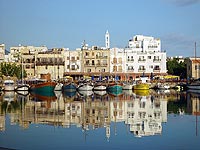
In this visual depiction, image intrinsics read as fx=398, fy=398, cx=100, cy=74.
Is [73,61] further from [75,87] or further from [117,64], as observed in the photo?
[75,87]

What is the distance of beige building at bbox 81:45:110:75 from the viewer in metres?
106

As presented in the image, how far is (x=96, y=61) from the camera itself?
10631 cm

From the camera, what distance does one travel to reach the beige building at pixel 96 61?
10606cm

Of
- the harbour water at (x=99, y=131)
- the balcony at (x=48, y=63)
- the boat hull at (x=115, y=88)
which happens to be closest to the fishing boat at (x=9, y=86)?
the balcony at (x=48, y=63)

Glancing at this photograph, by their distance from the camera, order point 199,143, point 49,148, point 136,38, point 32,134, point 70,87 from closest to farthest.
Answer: point 49,148, point 199,143, point 32,134, point 70,87, point 136,38

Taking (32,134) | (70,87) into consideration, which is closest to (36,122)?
(32,134)

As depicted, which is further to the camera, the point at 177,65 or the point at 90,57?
the point at 177,65

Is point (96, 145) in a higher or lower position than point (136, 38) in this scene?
lower

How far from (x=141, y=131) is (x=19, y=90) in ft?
209

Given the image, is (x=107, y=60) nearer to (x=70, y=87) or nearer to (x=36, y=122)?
(x=70, y=87)

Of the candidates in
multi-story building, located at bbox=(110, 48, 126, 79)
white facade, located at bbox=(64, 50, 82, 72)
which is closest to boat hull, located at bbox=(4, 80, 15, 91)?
white facade, located at bbox=(64, 50, 82, 72)

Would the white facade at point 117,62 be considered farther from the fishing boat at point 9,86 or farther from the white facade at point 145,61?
the fishing boat at point 9,86

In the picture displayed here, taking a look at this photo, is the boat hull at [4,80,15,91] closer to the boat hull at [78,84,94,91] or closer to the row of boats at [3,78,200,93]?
the row of boats at [3,78,200,93]

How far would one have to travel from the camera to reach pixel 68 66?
352ft
